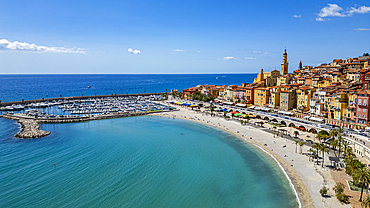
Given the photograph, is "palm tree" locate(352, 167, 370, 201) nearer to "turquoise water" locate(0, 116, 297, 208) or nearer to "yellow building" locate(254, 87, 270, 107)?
"turquoise water" locate(0, 116, 297, 208)

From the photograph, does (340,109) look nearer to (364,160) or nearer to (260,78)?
(364,160)

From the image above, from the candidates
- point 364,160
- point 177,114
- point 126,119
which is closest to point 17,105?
point 126,119

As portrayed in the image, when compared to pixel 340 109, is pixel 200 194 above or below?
below

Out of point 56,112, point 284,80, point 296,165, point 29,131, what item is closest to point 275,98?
point 284,80

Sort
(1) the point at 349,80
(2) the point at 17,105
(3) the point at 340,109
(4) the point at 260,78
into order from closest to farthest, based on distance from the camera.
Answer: (3) the point at 340,109, (1) the point at 349,80, (2) the point at 17,105, (4) the point at 260,78

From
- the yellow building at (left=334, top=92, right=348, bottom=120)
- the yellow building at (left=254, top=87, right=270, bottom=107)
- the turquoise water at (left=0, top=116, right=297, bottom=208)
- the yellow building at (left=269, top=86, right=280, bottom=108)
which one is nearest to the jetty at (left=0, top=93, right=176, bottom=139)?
the turquoise water at (left=0, top=116, right=297, bottom=208)

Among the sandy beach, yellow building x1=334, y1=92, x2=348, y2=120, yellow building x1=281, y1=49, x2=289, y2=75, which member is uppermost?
yellow building x1=281, y1=49, x2=289, y2=75

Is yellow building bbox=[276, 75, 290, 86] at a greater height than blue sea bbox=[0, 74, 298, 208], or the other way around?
yellow building bbox=[276, 75, 290, 86]

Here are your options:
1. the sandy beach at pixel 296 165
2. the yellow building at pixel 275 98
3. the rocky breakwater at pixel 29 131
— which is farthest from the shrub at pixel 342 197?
the rocky breakwater at pixel 29 131
